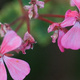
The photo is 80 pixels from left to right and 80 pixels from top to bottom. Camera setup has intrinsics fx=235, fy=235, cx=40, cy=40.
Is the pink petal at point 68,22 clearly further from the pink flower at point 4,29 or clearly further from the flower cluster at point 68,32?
the pink flower at point 4,29

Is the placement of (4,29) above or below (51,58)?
above

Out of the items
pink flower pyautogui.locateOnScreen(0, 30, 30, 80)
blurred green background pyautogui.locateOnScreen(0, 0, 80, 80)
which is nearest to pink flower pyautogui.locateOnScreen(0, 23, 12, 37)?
pink flower pyautogui.locateOnScreen(0, 30, 30, 80)

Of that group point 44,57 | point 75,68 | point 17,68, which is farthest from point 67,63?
point 17,68

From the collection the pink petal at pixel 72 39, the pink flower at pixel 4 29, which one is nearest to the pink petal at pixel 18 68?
the pink flower at pixel 4 29

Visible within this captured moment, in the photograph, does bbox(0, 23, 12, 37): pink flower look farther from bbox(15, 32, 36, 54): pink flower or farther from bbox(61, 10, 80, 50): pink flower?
bbox(61, 10, 80, 50): pink flower

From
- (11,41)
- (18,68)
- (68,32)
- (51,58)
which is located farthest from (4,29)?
(51,58)

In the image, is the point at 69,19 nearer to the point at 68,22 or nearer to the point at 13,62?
the point at 68,22
